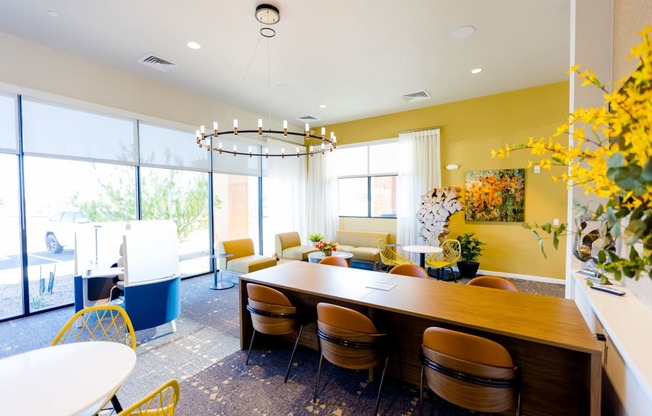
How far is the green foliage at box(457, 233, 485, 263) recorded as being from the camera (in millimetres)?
5293

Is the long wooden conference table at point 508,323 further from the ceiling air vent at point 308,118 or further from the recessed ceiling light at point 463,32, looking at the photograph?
the ceiling air vent at point 308,118

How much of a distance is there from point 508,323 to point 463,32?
331cm

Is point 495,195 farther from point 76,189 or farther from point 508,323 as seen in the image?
point 76,189

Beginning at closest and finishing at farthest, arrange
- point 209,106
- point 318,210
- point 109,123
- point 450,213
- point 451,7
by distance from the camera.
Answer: point 451,7, point 109,123, point 450,213, point 209,106, point 318,210

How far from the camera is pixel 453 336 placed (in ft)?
4.85

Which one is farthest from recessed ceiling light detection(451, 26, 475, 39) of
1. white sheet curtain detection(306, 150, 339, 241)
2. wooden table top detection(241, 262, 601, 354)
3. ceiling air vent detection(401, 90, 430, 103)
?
white sheet curtain detection(306, 150, 339, 241)

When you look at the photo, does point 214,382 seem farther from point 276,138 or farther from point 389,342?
point 276,138

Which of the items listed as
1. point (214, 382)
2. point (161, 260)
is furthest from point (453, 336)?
point (161, 260)

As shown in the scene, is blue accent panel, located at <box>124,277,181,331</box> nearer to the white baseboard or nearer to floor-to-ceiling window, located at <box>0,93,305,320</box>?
floor-to-ceiling window, located at <box>0,93,305,320</box>

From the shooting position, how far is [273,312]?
7.49 feet

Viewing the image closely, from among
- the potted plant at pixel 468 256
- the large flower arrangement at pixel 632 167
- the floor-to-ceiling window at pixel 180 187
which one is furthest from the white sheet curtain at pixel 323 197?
the large flower arrangement at pixel 632 167

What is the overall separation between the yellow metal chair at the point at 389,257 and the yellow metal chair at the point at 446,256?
0.45 meters

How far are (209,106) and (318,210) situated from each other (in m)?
3.56

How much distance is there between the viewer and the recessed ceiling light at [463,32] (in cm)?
323
